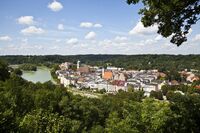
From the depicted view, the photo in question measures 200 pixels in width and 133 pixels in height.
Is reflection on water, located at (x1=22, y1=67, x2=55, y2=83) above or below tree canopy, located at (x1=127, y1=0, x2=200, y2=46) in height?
below

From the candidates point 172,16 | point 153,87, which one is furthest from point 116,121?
point 153,87

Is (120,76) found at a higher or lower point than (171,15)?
lower

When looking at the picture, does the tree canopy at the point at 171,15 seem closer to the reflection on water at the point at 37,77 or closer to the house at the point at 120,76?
the reflection on water at the point at 37,77

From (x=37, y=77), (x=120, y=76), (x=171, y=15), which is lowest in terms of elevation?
(x=37, y=77)

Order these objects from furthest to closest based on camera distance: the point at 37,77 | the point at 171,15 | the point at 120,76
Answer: the point at 37,77 < the point at 120,76 < the point at 171,15

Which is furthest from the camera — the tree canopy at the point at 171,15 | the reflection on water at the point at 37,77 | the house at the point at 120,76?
the house at the point at 120,76

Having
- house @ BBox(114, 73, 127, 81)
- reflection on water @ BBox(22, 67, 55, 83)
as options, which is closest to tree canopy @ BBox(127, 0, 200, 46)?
reflection on water @ BBox(22, 67, 55, 83)

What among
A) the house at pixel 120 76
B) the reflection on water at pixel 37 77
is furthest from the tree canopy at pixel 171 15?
the house at pixel 120 76

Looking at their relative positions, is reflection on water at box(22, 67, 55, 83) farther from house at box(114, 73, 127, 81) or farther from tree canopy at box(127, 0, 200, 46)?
tree canopy at box(127, 0, 200, 46)

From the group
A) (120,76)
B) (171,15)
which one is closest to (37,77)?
(120,76)

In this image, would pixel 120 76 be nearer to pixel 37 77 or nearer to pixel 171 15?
pixel 37 77

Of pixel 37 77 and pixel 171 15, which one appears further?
pixel 37 77

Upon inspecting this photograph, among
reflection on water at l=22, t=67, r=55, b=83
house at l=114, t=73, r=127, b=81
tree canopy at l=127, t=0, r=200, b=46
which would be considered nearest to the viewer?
tree canopy at l=127, t=0, r=200, b=46
